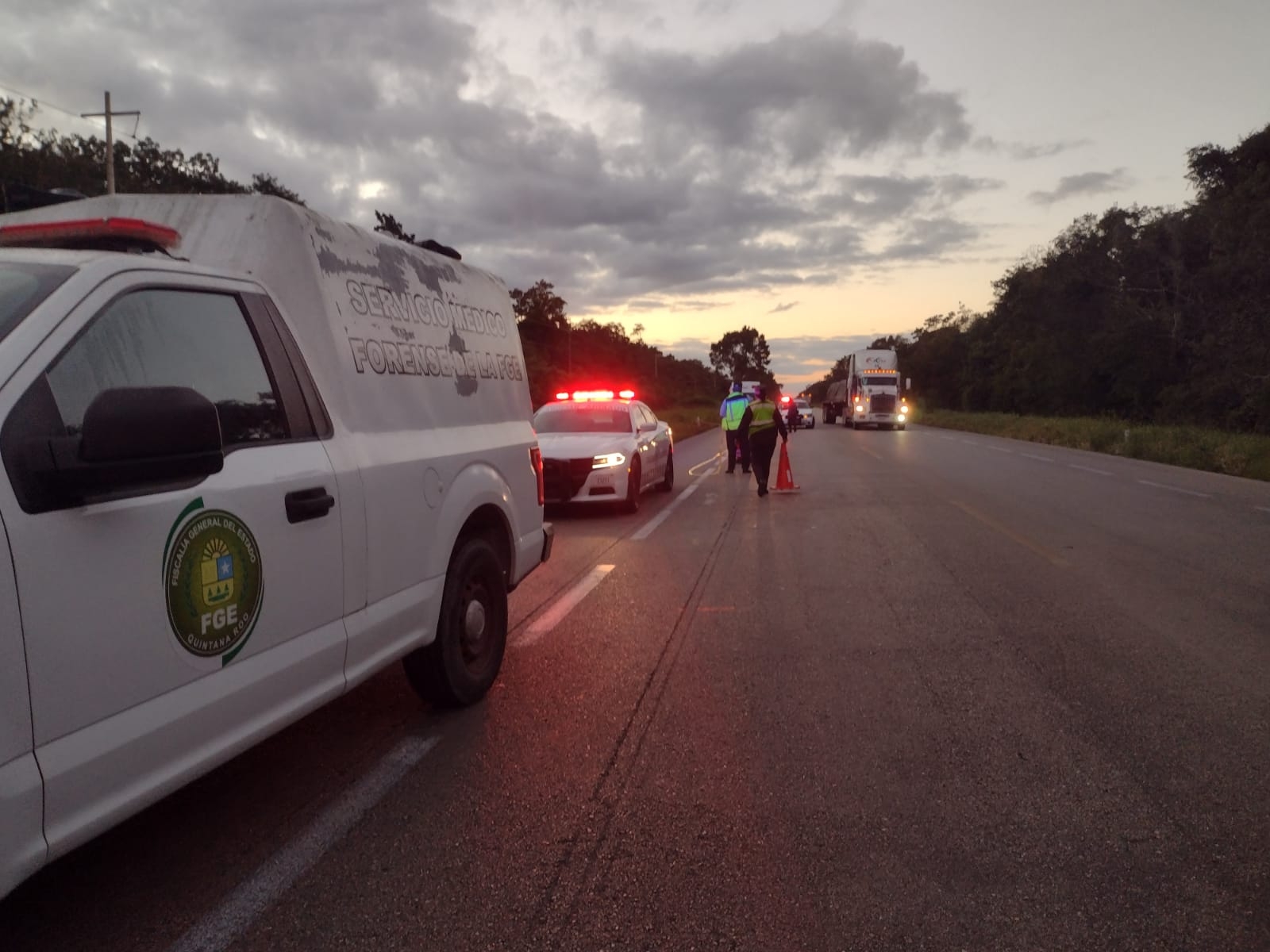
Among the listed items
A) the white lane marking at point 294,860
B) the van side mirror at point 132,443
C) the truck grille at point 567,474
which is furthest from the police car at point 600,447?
the van side mirror at point 132,443

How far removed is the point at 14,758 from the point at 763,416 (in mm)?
14302

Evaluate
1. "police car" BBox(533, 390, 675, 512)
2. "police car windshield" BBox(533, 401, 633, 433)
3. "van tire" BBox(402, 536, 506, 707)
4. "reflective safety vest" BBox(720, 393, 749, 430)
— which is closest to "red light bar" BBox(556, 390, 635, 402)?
"police car" BBox(533, 390, 675, 512)

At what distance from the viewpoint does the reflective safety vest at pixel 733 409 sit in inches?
802

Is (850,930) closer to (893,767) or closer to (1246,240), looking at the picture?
(893,767)

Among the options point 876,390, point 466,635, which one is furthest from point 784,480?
point 876,390

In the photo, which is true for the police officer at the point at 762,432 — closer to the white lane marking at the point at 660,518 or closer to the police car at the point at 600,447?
the white lane marking at the point at 660,518

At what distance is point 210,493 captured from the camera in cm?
320

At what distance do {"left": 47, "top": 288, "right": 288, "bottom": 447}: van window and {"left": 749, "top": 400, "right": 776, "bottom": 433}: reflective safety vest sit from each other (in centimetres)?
1276

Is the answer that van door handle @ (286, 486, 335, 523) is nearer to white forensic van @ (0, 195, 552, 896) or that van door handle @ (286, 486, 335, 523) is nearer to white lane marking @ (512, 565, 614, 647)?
white forensic van @ (0, 195, 552, 896)

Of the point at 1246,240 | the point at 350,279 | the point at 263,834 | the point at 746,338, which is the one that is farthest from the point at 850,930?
the point at 746,338

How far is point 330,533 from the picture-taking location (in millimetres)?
3896

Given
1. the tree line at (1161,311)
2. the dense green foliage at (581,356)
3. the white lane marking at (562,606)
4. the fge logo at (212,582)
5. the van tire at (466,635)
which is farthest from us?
the dense green foliage at (581,356)

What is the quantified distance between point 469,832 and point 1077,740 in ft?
9.48

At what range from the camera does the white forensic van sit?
2.58 metres
